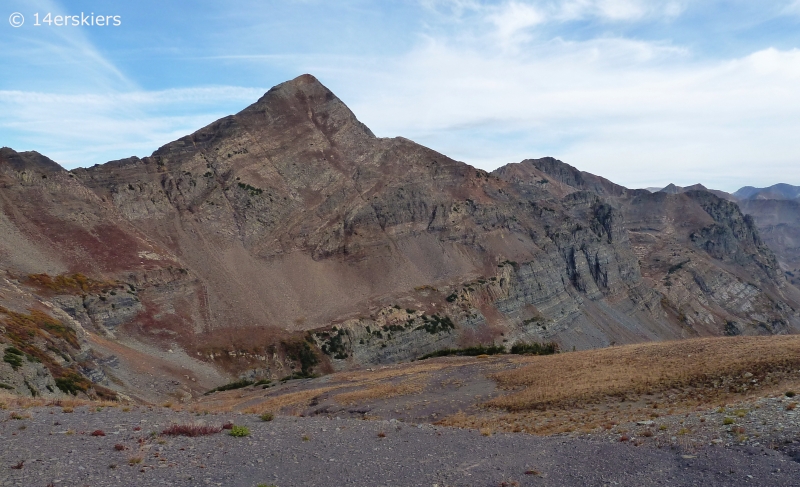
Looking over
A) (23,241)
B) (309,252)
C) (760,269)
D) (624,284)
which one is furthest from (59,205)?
(760,269)

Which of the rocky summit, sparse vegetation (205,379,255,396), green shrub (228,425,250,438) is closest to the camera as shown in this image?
green shrub (228,425,250,438)

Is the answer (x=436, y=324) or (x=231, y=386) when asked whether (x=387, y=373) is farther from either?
(x=436, y=324)

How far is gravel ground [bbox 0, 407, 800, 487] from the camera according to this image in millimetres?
12781

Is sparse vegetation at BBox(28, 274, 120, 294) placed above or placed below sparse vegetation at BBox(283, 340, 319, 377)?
above

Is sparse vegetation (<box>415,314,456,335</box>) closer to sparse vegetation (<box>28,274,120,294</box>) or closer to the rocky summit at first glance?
the rocky summit

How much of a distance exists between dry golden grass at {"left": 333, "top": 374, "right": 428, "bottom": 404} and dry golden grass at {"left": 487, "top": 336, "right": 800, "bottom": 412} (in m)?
5.73

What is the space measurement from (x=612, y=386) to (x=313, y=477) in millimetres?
19074

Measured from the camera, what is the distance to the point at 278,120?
11031 centimetres

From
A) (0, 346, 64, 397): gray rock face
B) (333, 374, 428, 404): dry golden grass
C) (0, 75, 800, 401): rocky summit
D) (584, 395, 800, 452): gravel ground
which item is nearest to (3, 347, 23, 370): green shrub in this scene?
(0, 346, 64, 397): gray rock face

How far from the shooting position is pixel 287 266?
296 ft

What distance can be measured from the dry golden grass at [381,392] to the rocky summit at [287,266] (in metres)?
19.7

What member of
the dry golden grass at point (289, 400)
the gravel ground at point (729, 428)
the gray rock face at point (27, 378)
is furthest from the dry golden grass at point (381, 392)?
the gray rock face at point (27, 378)

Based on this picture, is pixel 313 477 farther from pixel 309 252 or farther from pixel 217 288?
pixel 309 252

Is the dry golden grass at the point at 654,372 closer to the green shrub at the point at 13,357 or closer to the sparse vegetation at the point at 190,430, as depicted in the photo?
the sparse vegetation at the point at 190,430
